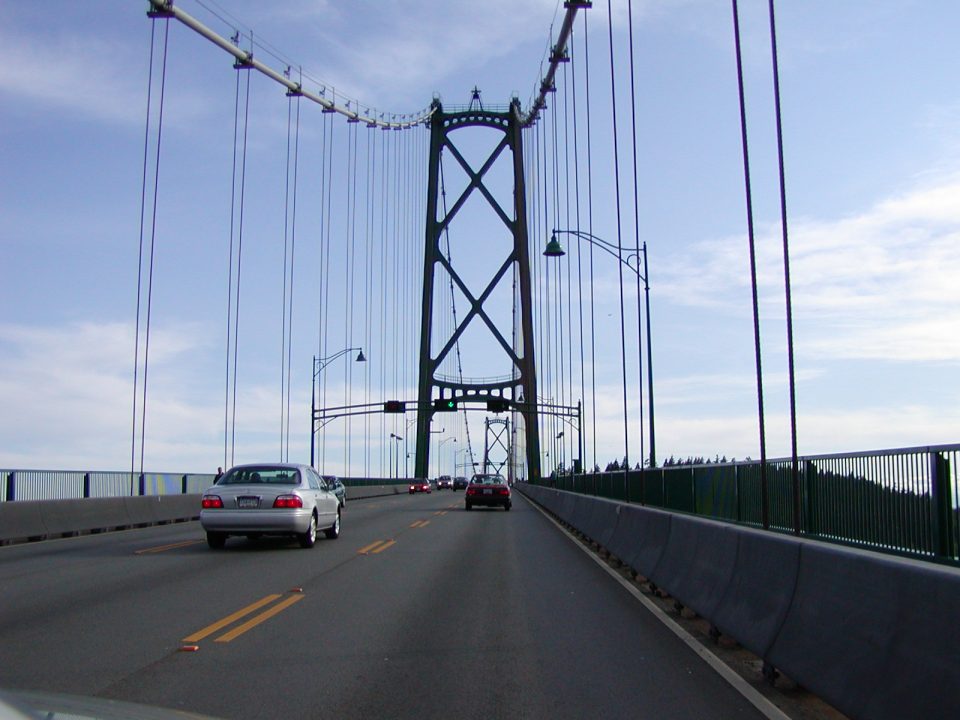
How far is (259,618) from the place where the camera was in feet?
32.5

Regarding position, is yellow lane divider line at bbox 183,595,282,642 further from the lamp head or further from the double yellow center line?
the lamp head

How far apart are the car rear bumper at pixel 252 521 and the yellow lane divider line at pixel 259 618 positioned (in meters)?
6.28

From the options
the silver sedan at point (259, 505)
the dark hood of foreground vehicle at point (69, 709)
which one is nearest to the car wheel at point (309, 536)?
the silver sedan at point (259, 505)

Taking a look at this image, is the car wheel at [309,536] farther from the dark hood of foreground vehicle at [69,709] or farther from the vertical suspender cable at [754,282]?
the dark hood of foreground vehicle at [69,709]

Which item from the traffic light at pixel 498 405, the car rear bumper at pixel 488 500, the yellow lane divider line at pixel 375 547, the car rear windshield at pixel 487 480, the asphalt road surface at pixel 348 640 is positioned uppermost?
the traffic light at pixel 498 405

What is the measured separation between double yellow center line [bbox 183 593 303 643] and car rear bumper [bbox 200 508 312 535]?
20.0 feet

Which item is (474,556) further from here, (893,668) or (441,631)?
(893,668)

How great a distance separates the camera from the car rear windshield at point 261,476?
725 inches

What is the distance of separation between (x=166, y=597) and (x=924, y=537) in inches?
290

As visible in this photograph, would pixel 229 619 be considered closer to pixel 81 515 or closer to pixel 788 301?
pixel 788 301

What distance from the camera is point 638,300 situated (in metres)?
29.4

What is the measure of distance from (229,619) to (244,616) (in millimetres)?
204

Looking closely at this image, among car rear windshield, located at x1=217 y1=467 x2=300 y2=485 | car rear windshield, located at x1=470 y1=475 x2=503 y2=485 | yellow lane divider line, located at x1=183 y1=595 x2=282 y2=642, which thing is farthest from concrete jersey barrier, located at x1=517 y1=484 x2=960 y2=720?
car rear windshield, located at x1=470 y1=475 x2=503 y2=485

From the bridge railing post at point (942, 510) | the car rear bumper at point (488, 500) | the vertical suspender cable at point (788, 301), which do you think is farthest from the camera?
the car rear bumper at point (488, 500)
